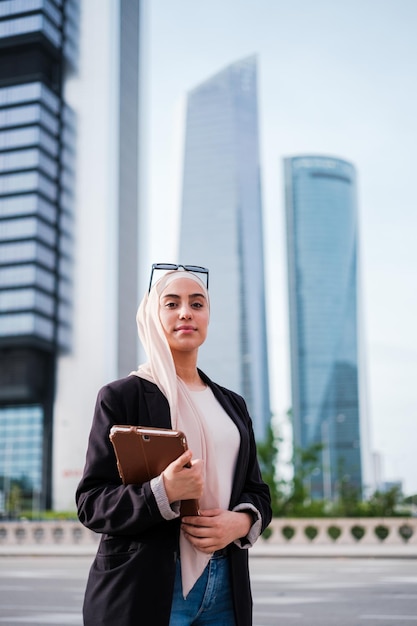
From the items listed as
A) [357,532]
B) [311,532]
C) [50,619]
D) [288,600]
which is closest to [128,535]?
[50,619]

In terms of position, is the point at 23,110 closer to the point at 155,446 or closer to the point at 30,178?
the point at 30,178

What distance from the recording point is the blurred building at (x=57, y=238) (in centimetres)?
6906

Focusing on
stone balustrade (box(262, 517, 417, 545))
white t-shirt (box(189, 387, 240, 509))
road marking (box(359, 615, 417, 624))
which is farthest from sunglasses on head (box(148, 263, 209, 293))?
stone balustrade (box(262, 517, 417, 545))

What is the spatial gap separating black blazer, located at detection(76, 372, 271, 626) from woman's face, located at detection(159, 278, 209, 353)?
0.21 metres

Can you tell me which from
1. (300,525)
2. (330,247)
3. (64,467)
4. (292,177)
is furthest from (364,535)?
(292,177)

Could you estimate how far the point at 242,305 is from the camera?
11262 cm

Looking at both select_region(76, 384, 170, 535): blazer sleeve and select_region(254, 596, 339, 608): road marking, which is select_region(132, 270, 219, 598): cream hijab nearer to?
select_region(76, 384, 170, 535): blazer sleeve

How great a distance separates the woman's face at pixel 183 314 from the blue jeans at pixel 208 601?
2.24 feet

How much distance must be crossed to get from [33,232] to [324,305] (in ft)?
198

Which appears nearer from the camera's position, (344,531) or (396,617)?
(396,617)

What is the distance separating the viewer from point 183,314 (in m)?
2.55

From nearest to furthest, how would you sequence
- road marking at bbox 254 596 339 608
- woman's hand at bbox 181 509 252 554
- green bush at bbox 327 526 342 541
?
woman's hand at bbox 181 509 252 554, road marking at bbox 254 596 339 608, green bush at bbox 327 526 342 541

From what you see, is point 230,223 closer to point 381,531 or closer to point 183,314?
point 381,531

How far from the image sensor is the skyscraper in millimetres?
111000
